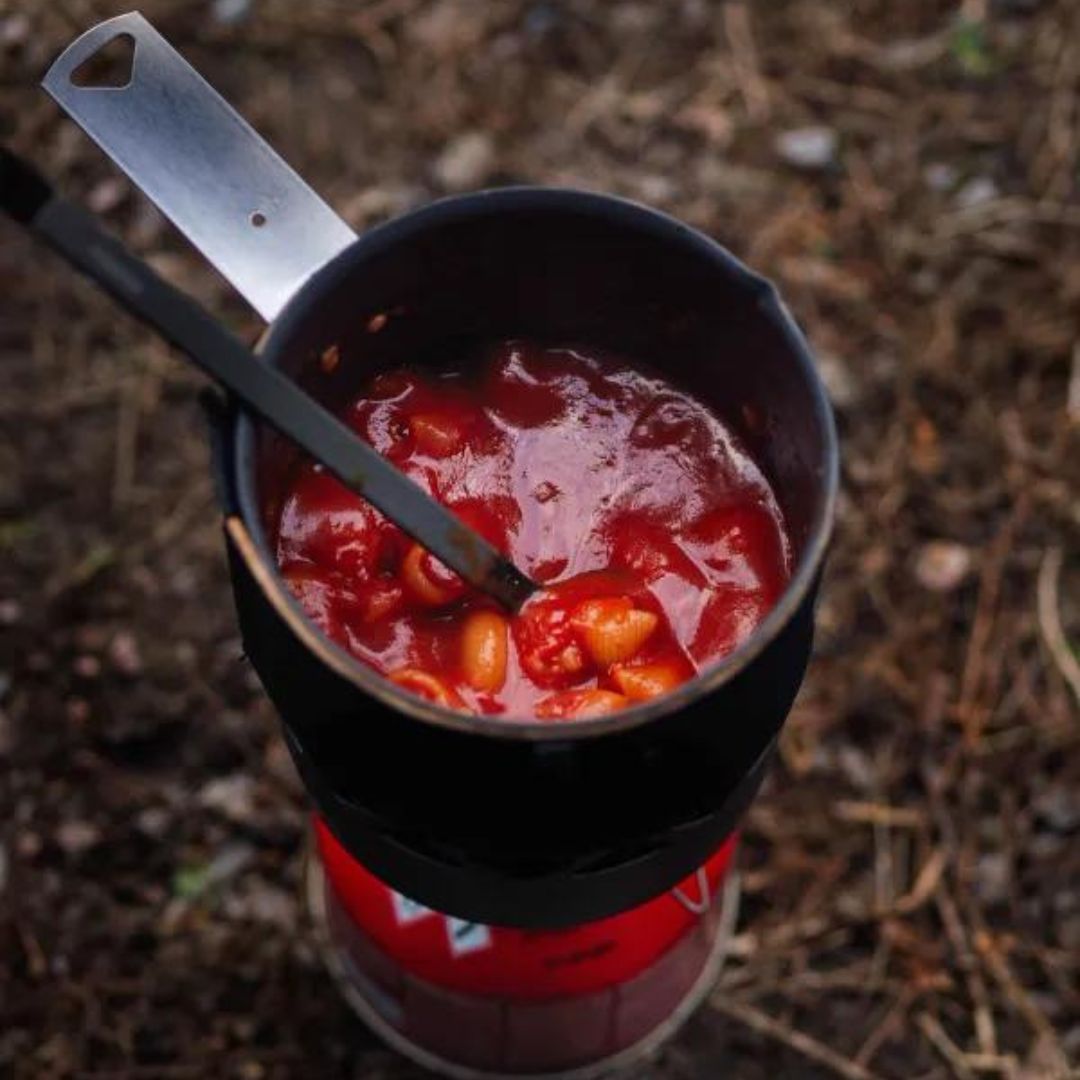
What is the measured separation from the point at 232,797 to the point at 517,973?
97cm

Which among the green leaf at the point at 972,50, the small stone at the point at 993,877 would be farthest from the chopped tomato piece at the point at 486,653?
the green leaf at the point at 972,50

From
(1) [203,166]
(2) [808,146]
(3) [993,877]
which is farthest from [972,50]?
(1) [203,166]

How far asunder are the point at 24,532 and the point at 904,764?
215 centimetres

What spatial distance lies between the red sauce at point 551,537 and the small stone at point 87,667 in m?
1.52

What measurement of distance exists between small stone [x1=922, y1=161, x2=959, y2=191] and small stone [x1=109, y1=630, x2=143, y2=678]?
250cm

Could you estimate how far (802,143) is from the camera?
13.9ft

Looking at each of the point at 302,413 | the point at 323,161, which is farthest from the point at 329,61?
the point at 302,413

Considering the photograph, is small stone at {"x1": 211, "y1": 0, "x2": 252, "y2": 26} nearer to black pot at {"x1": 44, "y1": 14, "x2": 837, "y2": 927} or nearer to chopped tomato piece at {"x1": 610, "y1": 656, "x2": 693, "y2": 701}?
black pot at {"x1": 44, "y1": 14, "x2": 837, "y2": 927}

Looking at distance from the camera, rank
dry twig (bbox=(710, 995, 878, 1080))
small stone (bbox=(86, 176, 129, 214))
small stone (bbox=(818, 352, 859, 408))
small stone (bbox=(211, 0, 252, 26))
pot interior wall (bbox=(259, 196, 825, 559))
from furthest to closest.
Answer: small stone (bbox=(211, 0, 252, 26))
small stone (bbox=(86, 176, 129, 214))
small stone (bbox=(818, 352, 859, 408))
dry twig (bbox=(710, 995, 878, 1080))
pot interior wall (bbox=(259, 196, 825, 559))

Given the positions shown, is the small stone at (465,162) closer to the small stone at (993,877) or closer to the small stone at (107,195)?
the small stone at (107,195)

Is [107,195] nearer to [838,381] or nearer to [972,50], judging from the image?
[838,381]

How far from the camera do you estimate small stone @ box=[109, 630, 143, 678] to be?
344cm

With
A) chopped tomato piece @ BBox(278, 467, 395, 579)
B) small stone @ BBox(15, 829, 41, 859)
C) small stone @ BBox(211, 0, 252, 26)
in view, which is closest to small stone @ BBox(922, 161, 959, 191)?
small stone @ BBox(211, 0, 252, 26)

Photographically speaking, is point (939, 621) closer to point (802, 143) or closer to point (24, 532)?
point (802, 143)
